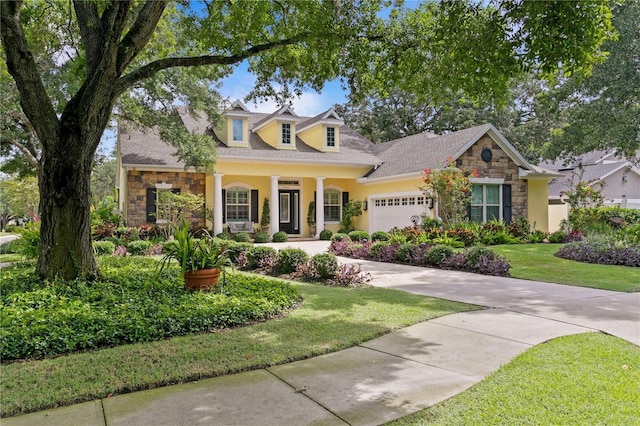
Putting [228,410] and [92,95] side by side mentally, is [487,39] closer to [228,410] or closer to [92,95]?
[228,410]

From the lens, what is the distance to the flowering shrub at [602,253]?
11.2m

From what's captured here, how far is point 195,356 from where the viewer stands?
14.1 feet

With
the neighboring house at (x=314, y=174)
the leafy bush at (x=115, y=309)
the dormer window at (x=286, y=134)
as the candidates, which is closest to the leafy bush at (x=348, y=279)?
the leafy bush at (x=115, y=309)

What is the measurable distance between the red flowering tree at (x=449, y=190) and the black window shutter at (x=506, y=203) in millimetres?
2953

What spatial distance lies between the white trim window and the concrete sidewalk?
1658cm

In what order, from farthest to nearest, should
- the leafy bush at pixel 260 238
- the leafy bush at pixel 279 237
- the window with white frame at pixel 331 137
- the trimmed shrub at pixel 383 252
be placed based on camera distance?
the window with white frame at pixel 331 137 → the leafy bush at pixel 279 237 → the leafy bush at pixel 260 238 → the trimmed shrub at pixel 383 252

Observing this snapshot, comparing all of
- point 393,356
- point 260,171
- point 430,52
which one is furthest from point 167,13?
point 393,356

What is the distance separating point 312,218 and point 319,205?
1100mm

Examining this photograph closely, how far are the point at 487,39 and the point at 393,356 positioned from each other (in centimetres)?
404

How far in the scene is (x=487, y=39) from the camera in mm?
5602

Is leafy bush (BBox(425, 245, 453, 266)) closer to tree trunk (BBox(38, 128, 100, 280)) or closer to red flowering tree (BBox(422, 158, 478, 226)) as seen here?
red flowering tree (BBox(422, 158, 478, 226))

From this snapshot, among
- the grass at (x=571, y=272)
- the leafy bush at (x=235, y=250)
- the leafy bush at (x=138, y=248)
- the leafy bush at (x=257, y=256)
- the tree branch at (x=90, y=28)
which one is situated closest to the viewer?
the tree branch at (x=90, y=28)

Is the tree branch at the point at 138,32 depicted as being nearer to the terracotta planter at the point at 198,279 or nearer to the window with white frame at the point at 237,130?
the terracotta planter at the point at 198,279

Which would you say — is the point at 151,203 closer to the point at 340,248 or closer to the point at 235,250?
the point at 235,250
